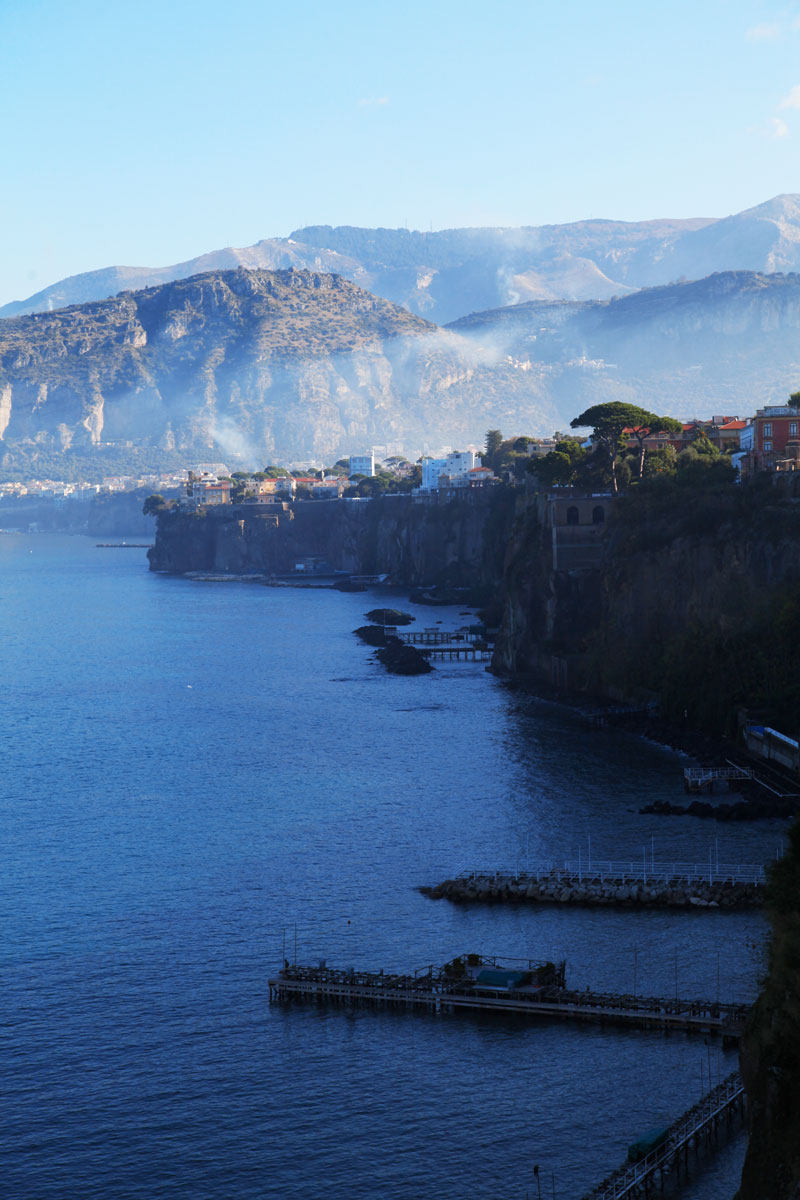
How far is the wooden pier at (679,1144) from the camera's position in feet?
63.7

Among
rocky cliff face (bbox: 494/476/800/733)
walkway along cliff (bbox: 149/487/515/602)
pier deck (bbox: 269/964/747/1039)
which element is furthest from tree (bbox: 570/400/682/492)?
pier deck (bbox: 269/964/747/1039)

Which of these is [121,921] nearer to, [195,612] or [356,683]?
[356,683]

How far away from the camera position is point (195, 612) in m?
103

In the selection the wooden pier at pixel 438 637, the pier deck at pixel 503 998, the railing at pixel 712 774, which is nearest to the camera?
the pier deck at pixel 503 998

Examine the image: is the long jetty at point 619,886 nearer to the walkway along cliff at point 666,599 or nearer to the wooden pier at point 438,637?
the walkway along cliff at point 666,599

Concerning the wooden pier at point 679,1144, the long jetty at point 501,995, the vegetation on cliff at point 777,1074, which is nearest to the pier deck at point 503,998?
the long jetty at point 501,995

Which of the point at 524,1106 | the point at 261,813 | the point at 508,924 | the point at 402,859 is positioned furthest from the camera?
the point at 261,813

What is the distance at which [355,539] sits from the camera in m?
142

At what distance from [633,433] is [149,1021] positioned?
5656 cm

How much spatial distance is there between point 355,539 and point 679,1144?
122 metres

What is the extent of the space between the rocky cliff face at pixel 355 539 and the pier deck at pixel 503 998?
75306mm

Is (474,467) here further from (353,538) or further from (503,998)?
(503,998)

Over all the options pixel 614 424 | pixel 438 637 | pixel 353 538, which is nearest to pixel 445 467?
pixel 353 538

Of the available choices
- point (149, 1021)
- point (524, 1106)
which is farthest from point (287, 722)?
point (524, 1106)
